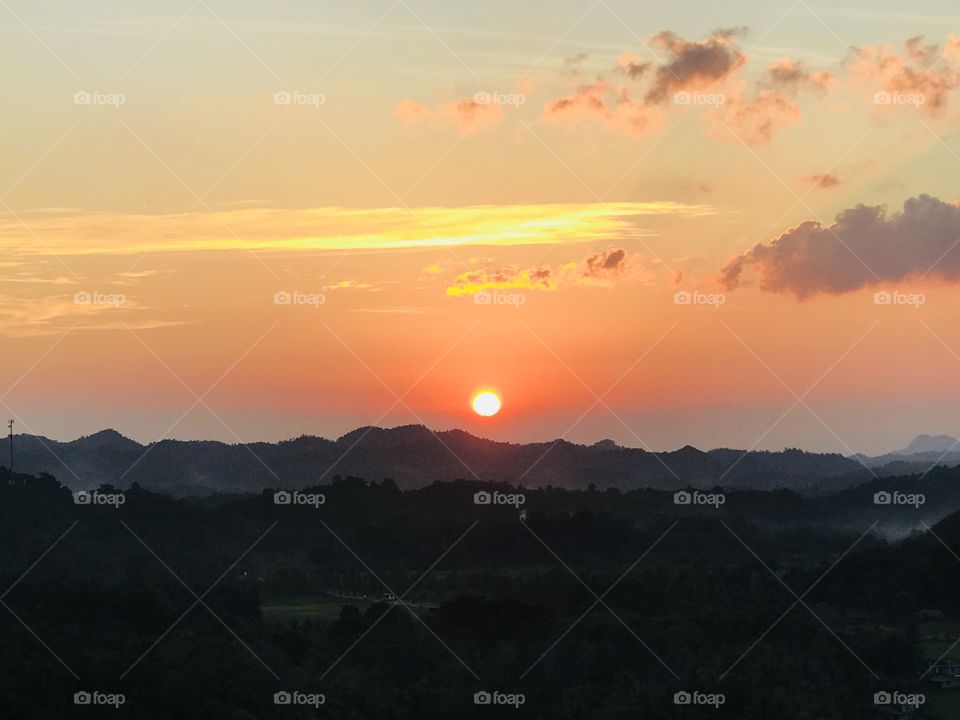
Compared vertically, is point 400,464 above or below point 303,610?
→ above

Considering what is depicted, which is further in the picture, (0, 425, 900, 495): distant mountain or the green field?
(0, 425, 900, 495): distant mountain

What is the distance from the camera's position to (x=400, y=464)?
521 feet

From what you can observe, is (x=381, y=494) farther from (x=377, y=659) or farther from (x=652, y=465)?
(x=652, y=465)

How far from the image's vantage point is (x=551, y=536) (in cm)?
9556

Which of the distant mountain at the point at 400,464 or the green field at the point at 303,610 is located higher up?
the distant mountain at the point at 400,464

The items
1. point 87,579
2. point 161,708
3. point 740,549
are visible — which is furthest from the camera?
point 740,549

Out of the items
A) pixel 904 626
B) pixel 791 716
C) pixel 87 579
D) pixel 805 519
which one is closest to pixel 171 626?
pixel 87 579

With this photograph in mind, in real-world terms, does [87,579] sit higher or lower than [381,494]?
lower

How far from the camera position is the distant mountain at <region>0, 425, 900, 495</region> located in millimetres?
149250

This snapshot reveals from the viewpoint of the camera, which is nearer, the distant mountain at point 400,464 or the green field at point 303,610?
the green field at point 303,610

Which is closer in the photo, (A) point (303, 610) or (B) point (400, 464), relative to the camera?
(A) point (303, 610)

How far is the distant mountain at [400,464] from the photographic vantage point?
5876 inches

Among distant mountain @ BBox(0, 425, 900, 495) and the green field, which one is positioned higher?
distant mountain @ BBox(0, 425, 900, 495)

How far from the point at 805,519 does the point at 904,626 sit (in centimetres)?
4128
